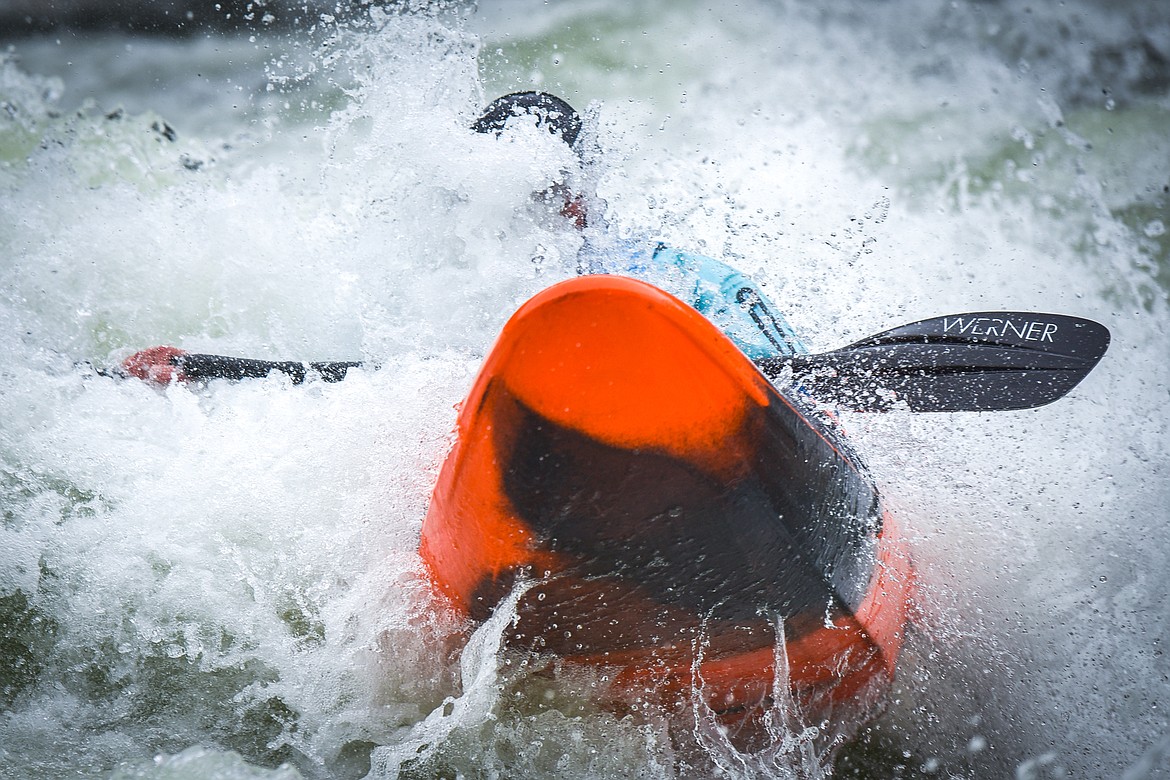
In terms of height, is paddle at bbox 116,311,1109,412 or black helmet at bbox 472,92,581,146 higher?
black helmet at bbox 472,92,581,146

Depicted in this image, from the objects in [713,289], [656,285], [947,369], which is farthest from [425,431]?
[947,369]

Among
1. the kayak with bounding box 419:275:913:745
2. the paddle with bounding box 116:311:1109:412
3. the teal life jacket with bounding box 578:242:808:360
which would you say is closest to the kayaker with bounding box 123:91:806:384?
the teal life jacket with bounding box 578:242:808:360

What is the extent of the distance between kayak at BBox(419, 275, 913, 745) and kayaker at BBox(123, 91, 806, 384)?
1.61 ft

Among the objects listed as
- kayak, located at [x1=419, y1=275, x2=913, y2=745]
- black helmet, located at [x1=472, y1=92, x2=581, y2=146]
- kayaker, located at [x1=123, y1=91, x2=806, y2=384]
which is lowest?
kayak, located at [x1=419, y1=275, x2=913, y2=745]

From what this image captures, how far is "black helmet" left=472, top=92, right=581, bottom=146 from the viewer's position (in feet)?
7.30

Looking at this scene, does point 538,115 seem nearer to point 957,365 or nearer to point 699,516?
point 957,365

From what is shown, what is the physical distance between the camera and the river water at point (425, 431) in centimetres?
132

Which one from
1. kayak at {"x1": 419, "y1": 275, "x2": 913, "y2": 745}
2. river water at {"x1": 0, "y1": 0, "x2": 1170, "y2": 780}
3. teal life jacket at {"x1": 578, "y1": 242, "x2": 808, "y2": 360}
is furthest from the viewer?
teal life jacket at {"x1": 578, "y1": 242, "x2": 808, "y2": 360}

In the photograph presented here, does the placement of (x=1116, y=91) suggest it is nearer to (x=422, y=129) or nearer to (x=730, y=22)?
(x=730, y=22)

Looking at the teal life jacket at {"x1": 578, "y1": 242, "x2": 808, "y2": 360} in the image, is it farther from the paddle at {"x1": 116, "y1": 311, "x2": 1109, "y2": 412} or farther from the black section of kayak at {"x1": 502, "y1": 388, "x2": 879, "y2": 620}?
the black section of kayak at {"x1": 502, "y1": 388, "x2": 879, "y2": 620}

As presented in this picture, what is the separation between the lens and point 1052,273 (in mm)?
4098

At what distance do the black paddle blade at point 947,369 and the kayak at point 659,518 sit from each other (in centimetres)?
14

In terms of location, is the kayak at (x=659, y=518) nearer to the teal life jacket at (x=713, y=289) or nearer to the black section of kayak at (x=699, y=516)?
the black section of kayak at (x=699, y=516)

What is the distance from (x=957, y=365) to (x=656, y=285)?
0.64m
